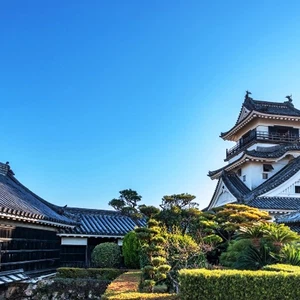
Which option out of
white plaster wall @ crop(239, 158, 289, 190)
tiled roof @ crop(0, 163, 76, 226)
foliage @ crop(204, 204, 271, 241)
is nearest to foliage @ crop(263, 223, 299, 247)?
foliage @ crop(204, 204, 271, 241)

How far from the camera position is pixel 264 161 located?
30109 mm

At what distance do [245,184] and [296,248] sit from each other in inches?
785

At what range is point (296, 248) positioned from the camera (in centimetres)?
1182

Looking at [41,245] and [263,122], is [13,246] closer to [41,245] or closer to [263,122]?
[41,245]

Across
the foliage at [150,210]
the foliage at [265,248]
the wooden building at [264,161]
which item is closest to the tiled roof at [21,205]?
the foliage at [150,210]

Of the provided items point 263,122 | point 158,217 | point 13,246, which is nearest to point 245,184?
point 263,122

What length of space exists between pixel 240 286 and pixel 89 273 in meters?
10.2

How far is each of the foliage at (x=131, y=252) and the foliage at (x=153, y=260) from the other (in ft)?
19.4

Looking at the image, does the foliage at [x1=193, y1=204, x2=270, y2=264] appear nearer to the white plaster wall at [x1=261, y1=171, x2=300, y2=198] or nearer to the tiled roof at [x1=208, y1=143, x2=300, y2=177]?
the white plaster wall at [x1=261, y1=171, x2=300, y2=198]

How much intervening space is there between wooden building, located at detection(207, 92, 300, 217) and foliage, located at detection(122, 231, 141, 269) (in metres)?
10.9

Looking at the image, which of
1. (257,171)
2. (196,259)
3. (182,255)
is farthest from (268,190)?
(182,255)

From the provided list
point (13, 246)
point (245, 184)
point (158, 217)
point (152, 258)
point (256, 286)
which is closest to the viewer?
point (256, 286)

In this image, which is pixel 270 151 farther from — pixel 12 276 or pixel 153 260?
pixel 12 276

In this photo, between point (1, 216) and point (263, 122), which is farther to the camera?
point (263, 122)
